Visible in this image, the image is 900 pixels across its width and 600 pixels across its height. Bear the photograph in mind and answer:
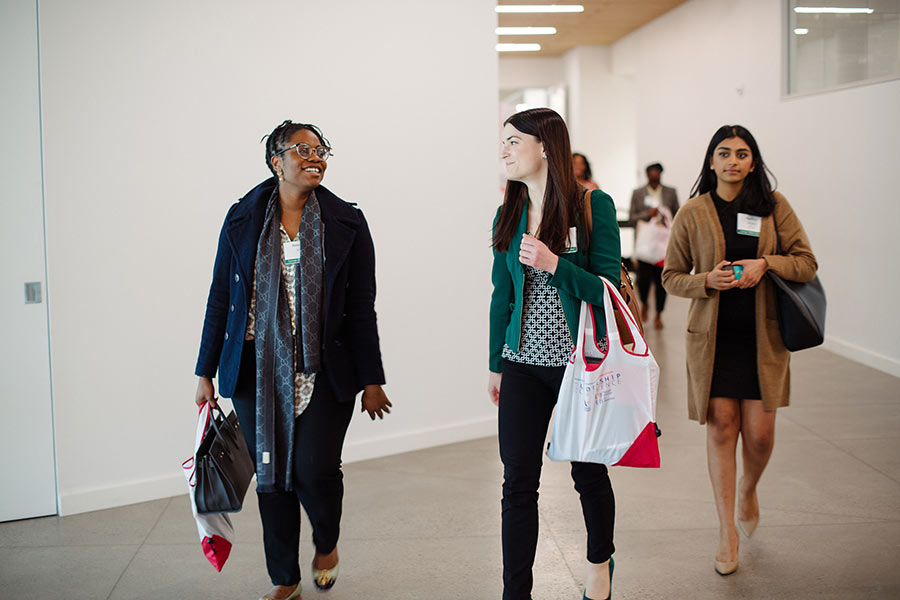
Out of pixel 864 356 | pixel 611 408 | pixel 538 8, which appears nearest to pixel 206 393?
pixel 611 408

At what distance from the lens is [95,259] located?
4.13m

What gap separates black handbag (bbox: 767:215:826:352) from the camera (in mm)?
3191

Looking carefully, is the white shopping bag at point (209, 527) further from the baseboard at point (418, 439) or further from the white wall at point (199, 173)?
the baseboard at point (418, 439)

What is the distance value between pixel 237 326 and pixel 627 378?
1.27 meters

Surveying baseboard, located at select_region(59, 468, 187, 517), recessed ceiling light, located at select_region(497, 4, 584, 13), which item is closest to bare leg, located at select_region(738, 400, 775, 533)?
baseboard, located at select_region(59, 468, 187, 517)

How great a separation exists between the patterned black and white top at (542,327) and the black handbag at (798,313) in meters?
1.02

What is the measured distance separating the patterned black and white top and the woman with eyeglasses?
0.58 meters

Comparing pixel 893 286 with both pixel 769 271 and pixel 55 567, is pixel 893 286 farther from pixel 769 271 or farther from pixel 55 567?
pixel 55 567

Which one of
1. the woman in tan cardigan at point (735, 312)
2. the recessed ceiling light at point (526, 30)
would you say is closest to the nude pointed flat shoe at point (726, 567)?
the woman in tan cardigan at point (735, 312)

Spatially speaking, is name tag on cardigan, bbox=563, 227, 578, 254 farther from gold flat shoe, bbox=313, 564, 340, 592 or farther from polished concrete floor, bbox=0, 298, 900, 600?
gold flat shoe, bbox=313, 564, 340, 592

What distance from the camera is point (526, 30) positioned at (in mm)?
15117

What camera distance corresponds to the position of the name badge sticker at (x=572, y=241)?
268 cm

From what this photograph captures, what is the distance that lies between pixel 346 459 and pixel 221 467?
2.02 m

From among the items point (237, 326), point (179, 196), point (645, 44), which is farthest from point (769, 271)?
point (645, 44)
